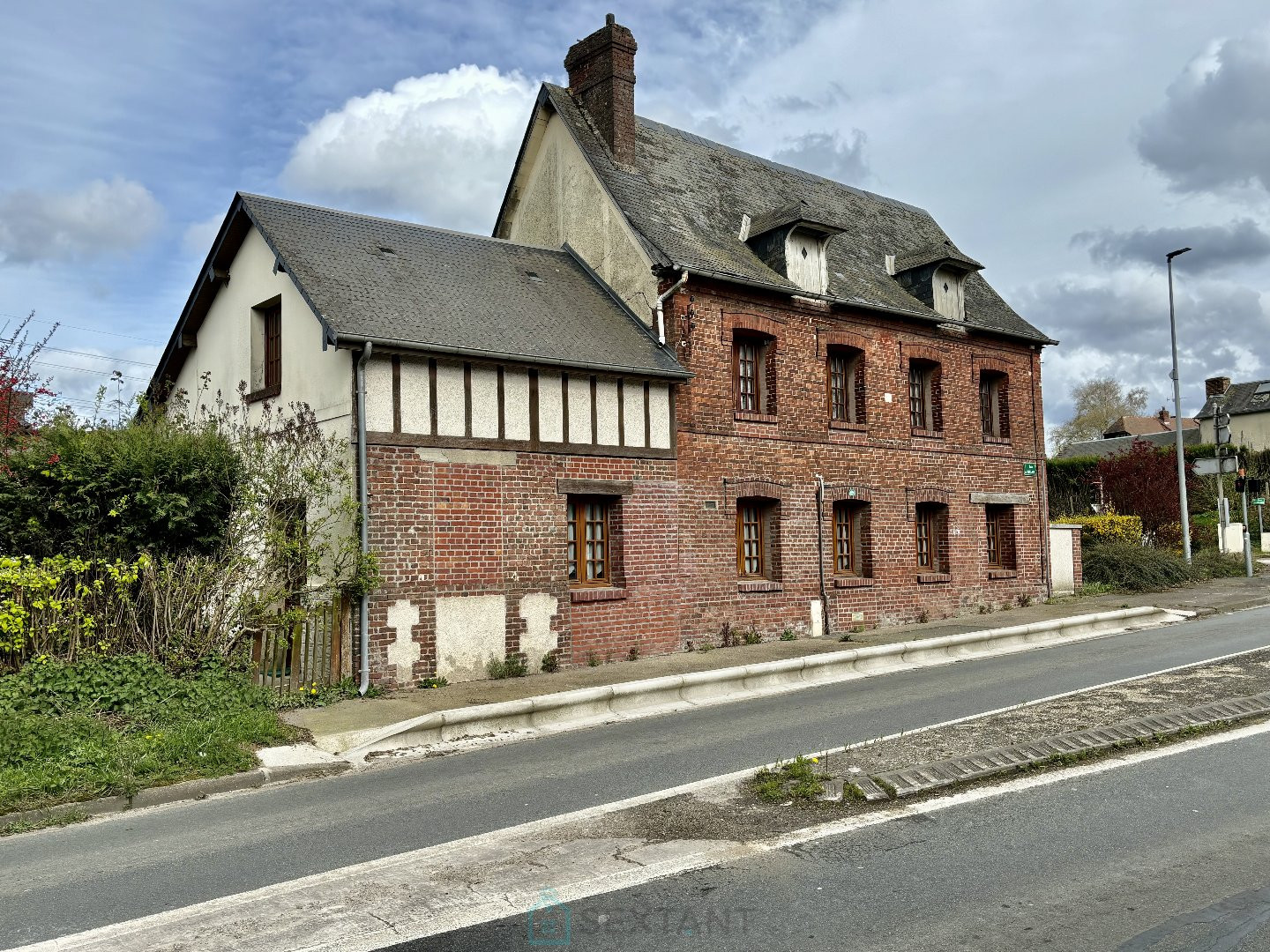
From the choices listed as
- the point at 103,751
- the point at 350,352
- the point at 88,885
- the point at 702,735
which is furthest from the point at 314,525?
the point at 88,885

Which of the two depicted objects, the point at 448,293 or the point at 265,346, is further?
the point at 265,346

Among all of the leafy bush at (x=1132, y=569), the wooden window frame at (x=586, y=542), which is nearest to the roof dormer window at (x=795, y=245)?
the wooden window frame at (x=586, y=542)

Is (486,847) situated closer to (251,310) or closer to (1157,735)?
(1157,735)

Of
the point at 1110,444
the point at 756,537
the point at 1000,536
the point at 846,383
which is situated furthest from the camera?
the point at 1110,444

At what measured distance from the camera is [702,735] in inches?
381

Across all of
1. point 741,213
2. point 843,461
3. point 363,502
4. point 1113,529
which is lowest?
point 1113,529

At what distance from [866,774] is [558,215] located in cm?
1375

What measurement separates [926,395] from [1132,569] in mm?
7387

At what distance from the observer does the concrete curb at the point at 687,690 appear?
10.2 m

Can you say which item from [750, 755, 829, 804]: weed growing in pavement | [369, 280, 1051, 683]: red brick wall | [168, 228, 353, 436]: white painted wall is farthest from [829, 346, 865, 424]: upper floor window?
[750, 755, 829, 804]: weed growing in pavement

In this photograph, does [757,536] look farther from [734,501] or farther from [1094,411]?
[1094,411]

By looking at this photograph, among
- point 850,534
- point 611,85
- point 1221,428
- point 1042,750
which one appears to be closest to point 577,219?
point 611,85

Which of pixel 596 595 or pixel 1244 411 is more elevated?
pixel 1244 411

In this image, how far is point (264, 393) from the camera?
48.3ft
